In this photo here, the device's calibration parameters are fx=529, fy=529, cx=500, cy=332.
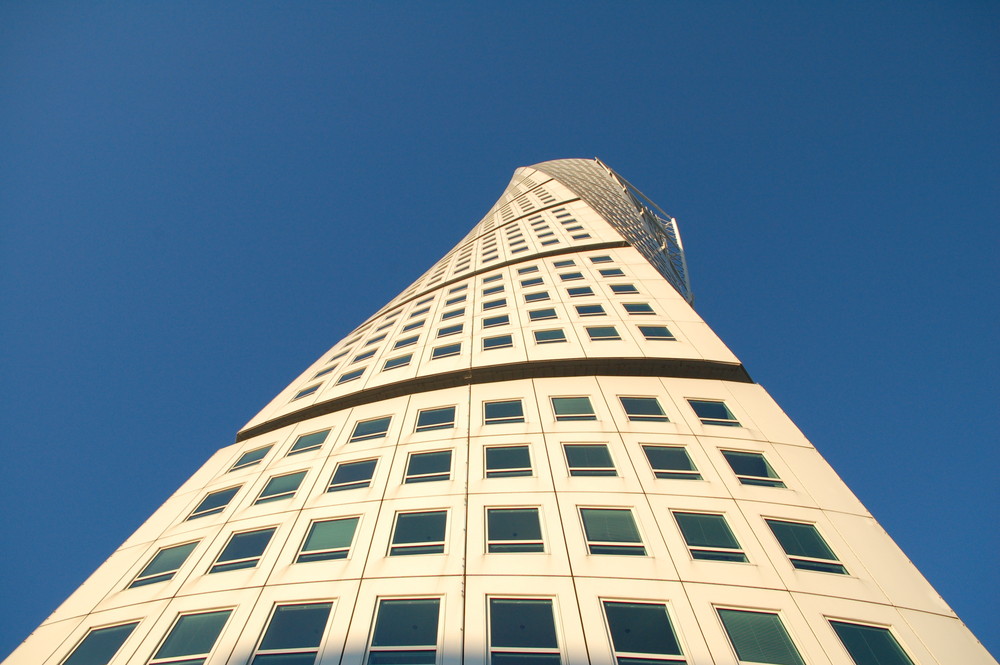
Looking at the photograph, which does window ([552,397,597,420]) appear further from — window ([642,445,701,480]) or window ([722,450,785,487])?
window ([722,450,785,487])

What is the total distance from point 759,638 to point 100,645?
14264 millimetres

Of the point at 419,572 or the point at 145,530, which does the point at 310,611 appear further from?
the point at 145,530

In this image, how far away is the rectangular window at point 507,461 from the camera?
15039 millimetres

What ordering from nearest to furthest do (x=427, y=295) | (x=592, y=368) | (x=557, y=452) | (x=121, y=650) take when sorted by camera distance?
1. (x=121, y=650)
2. (x=557, y=452)
3. (x=592, y=368)
4. (x=427, y=295)

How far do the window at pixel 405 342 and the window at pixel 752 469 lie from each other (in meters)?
15.2

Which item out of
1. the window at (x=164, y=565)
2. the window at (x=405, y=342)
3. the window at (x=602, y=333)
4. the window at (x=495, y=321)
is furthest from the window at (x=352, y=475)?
the window at (x=602, y=333)

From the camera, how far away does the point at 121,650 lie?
11.6 m

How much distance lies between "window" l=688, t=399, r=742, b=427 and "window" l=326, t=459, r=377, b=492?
10641 mm

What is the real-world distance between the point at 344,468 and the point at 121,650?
6730mm

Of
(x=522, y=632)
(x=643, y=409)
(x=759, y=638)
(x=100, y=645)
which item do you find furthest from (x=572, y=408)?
(x=100, y=645)

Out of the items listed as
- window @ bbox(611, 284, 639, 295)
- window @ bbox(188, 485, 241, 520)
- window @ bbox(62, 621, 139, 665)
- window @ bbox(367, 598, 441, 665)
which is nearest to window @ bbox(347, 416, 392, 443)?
window @ bbox(188, 485, 241, 520)

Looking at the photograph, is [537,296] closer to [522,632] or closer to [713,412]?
[713,412]

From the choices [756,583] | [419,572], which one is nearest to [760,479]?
[756,583]

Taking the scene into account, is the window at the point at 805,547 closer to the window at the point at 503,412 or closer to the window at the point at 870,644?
the window at the point at 870,644
